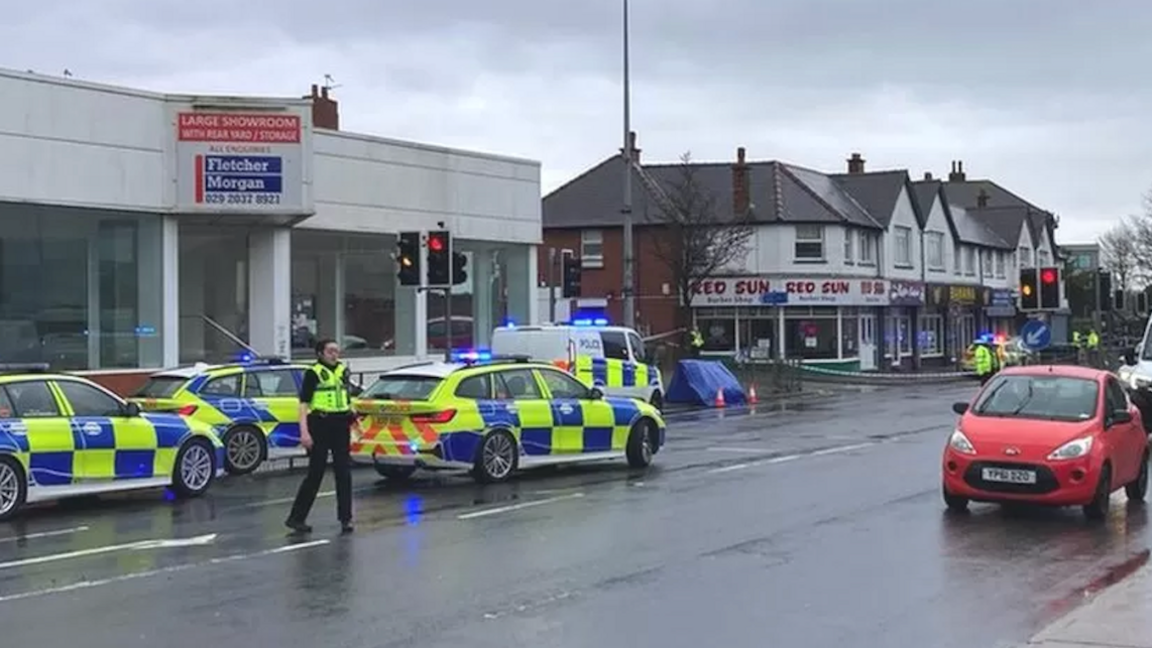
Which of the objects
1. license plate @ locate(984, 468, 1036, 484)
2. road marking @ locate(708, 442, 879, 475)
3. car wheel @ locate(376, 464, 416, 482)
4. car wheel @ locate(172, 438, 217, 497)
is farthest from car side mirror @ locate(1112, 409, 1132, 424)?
car wheel @ locate(172, 438, 217, 497)

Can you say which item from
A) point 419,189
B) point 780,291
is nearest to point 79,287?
point 419,189

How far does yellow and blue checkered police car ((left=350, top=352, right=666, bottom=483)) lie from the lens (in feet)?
55.1

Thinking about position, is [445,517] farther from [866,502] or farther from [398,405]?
[866,502]

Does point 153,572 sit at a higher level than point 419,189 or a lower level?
lower

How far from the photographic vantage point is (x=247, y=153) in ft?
89.6

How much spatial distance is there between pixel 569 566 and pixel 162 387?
9.88m

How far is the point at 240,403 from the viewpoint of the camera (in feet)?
63.2

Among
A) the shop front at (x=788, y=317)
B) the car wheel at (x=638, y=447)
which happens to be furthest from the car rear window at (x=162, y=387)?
Result: the shop front at (x=788, y=317)

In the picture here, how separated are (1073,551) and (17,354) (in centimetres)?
→ 1918

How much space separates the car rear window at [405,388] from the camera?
17031mm

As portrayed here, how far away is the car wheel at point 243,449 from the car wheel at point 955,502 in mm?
9265

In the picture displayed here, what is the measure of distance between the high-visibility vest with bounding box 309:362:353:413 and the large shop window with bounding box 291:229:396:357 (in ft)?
56.5

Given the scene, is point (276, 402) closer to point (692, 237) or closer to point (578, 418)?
point (578, 418)

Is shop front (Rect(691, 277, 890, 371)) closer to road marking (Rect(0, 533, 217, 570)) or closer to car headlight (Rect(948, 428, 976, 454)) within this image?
car headlight (Rect(948, 428, 976, 454))
